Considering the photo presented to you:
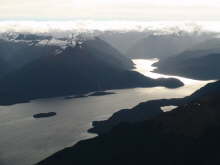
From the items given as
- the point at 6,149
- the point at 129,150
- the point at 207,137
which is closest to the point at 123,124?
the point at 129,150

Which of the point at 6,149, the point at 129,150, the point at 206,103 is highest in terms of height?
the point at 206,103

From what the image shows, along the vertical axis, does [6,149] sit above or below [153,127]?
below

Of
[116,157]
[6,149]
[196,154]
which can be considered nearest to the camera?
[196,154]

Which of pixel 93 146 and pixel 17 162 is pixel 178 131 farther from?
pixel 17 162

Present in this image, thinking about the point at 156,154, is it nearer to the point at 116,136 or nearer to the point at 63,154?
the point at 116,136

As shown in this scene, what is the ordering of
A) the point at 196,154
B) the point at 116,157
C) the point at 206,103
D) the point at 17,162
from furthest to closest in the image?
the point at 17,162 → the point at 206,103 → the point at 116,157 → the point at 196,154

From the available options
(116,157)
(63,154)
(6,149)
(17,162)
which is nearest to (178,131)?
(116,157)

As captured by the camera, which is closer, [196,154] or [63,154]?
[196,154]
